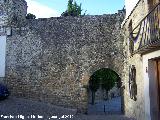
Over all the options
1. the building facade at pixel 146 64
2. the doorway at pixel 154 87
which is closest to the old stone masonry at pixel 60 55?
the building facade at pixel 146 64

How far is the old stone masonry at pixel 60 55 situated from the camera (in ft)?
46.6

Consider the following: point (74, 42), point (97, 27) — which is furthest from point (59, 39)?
point (97, 27)

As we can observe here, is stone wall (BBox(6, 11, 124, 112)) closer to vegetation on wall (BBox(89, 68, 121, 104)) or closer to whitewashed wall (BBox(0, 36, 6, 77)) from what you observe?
whitewashed wall (BBox(0, 36, 6, 77))

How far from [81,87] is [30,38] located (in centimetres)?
397

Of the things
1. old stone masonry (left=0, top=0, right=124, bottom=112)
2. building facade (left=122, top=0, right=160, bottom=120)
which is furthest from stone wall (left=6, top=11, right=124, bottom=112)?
building facade (left=122, top=0, right=160, bottom=120)

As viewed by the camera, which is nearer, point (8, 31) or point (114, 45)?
point (114, 45)

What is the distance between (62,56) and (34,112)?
3.69m

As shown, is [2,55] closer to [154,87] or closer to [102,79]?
[102,79]

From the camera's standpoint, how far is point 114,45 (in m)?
14.2

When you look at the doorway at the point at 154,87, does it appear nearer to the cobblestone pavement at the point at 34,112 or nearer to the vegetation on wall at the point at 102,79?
the cobblestone pavement at the point at 34,112

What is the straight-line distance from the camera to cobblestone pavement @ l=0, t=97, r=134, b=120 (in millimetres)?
11086

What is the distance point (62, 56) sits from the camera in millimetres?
14609

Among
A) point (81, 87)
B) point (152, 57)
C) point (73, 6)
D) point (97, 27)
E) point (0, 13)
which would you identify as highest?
point (73, 6)

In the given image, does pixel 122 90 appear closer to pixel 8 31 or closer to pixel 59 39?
pixel 59 39
